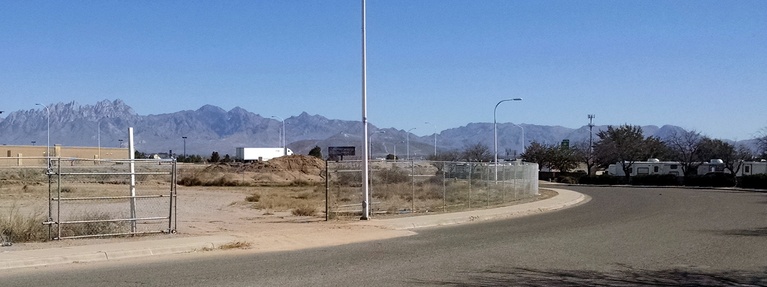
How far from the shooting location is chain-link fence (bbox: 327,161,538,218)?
98.3 ft

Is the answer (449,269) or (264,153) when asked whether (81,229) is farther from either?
(264,153)

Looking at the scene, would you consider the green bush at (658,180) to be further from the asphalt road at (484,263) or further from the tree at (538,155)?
the asphalt road at (484,263)

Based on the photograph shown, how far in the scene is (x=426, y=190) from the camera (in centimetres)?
3609

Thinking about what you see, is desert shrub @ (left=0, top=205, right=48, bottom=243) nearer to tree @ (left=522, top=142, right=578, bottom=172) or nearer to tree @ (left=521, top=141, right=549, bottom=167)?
tree @ (left=522, top=142, right=578, bottom=172)

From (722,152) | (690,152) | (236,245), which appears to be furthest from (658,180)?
(236,245)

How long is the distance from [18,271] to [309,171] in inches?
2816

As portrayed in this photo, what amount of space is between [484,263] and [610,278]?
2.69 m

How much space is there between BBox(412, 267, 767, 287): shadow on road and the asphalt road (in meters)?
0.02

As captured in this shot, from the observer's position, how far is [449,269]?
45.4 feet

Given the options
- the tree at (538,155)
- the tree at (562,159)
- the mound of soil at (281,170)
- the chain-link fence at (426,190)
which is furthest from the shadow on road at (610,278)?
the tree at (538,155)

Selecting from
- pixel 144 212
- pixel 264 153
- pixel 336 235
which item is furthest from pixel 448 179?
pixel 264 153

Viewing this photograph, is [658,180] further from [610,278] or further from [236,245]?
[610,278]

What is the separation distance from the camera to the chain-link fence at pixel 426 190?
29953 millimetres

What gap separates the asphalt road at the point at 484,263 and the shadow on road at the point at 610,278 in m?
0.02
